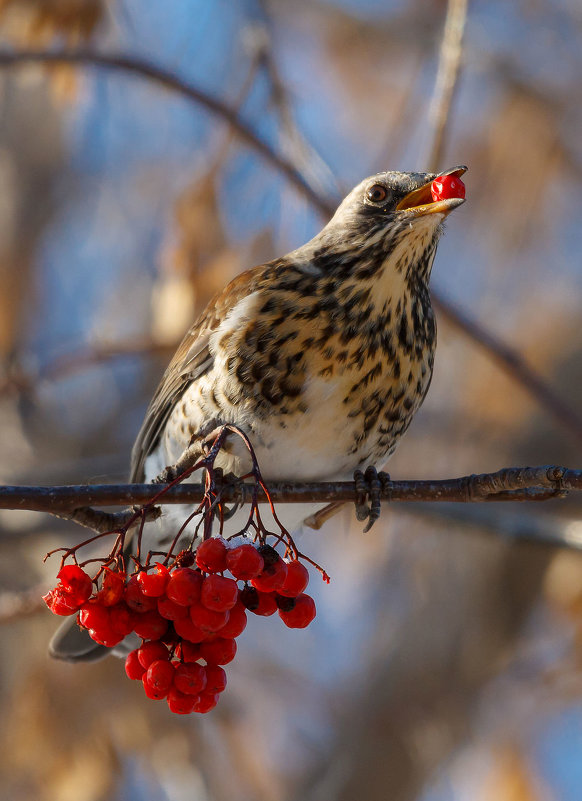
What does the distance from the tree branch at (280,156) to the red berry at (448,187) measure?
42cm

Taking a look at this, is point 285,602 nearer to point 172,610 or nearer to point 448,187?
point 172,610

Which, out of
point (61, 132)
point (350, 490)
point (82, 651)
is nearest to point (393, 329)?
point (350, 490)

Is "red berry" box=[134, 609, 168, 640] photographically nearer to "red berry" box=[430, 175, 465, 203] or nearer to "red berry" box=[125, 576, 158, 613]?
"red berry" box=[125, 576, 158, 613]

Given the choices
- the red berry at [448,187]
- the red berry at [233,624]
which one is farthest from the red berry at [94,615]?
the red berry at [448,187]

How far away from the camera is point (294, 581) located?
1.75 meters

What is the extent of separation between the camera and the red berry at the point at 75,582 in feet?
5.78

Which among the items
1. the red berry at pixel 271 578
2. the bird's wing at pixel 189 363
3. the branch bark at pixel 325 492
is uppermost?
the bird's wing at pixel 189 363

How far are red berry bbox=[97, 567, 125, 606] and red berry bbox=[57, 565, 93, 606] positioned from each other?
0.09ft

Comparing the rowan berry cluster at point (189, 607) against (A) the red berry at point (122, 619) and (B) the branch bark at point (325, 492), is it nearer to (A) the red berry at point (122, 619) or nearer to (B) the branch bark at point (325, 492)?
(A) the red berry at point (122, 619)

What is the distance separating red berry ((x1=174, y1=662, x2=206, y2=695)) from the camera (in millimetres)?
1687

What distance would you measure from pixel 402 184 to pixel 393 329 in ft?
1.62

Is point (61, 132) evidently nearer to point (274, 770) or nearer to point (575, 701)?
point (274, 770)

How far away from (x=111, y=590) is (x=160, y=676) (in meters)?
0.19

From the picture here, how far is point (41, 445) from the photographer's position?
453 centimetres
